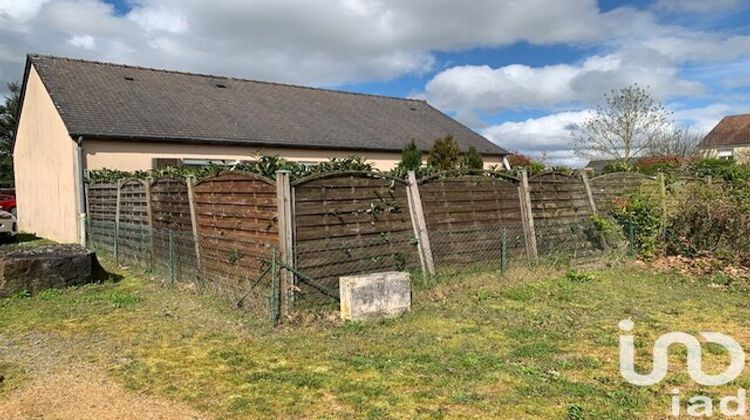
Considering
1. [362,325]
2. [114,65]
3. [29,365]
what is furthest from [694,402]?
[114,65]

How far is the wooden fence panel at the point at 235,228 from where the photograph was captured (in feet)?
22.1

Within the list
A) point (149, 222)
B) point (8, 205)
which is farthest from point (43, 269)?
point (8, 205)

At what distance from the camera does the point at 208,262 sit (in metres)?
8.08

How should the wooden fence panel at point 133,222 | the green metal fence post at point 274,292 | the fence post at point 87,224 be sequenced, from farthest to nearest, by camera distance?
the fence post at point 87,224, the wooden fence panel at point 133,222, the green metal fence post at point 274,292

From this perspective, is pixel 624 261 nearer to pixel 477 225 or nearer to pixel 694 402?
pixel 477 225

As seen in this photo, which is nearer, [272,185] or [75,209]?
[272,185]

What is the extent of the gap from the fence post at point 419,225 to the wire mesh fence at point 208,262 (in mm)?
2363

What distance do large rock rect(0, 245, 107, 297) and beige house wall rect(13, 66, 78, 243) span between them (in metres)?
6.14

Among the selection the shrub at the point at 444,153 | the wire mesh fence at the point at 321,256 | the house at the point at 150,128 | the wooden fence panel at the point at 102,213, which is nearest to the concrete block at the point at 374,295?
the wire mesh fence at the point at 321,256

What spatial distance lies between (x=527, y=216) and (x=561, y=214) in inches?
43.4

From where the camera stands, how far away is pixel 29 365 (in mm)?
5102

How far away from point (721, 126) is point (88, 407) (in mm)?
59187

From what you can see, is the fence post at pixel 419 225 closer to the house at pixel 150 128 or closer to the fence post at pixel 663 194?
the fence post at pixel 663 194

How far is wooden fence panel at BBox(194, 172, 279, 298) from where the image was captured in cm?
673
